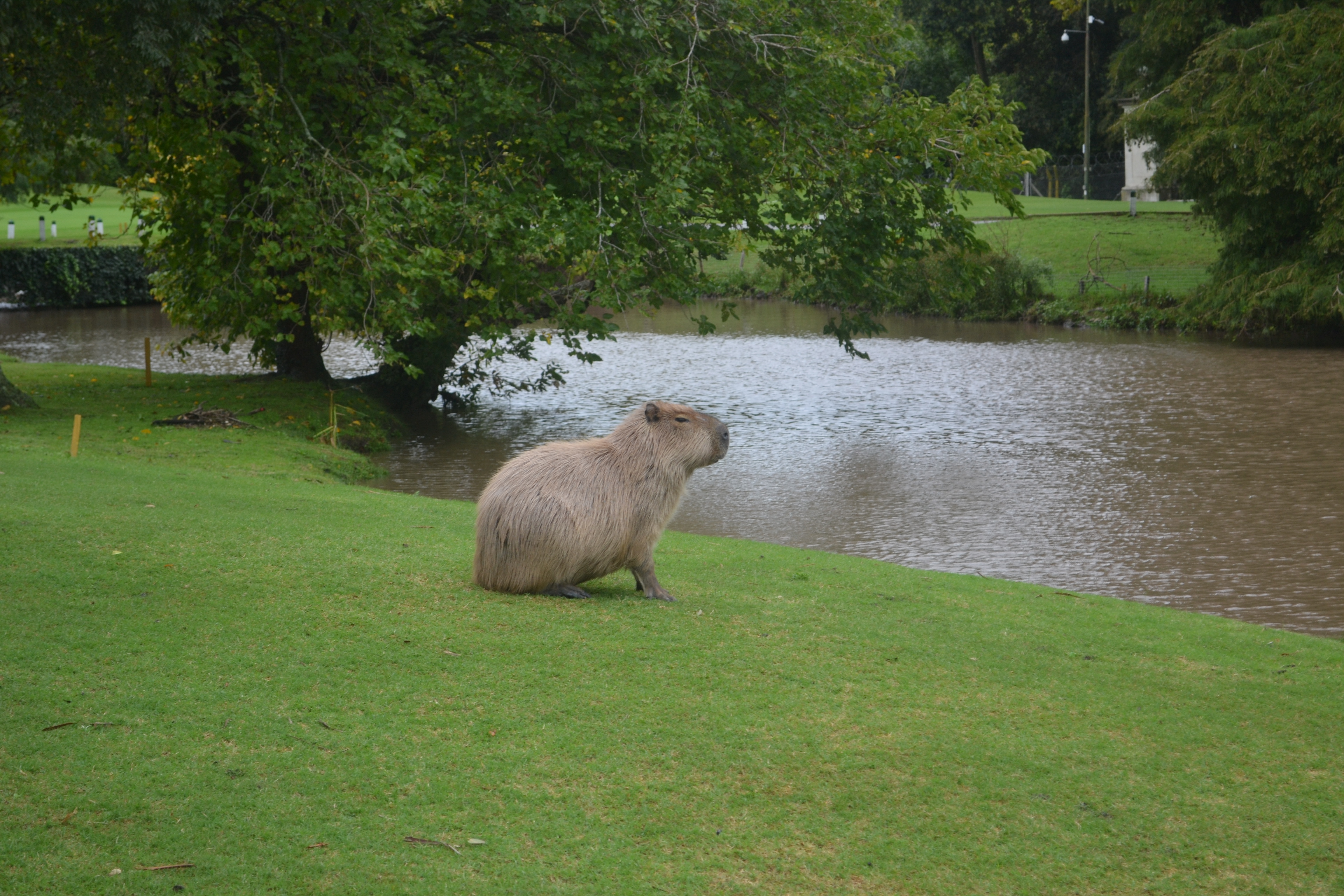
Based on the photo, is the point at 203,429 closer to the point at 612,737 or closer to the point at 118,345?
the point at 612,737

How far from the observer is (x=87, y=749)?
491cm

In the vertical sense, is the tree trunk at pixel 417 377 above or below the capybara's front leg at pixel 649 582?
above

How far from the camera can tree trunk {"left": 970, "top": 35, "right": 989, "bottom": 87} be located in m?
67.9

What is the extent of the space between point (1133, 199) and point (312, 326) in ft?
152

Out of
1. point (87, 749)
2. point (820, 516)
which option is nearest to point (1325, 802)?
point (87, 749)

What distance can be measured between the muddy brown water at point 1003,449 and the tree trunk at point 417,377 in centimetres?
53

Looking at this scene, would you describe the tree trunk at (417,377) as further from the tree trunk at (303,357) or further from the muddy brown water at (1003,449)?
the tree trunk at (303,357)

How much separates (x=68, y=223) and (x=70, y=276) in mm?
22422

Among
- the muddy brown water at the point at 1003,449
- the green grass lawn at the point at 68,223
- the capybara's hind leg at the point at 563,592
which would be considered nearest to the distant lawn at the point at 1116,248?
the muddy brown water at the point at 1003,449

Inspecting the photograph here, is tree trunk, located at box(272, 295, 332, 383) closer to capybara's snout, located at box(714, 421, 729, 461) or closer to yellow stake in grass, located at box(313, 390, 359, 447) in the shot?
yellow stake in grass, located at box(313, 390, 359, 447)

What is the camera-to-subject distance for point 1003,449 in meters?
19.4

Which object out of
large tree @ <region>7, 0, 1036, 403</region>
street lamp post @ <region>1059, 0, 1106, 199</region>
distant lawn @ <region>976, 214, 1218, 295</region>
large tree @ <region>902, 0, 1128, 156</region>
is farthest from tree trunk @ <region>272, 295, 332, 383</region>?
large tree @ <region>902, 0, 1128, 156</region>

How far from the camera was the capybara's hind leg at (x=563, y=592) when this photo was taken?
757 cm

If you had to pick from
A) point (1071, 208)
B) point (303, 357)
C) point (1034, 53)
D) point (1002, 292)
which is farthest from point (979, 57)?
point (303, 357)
